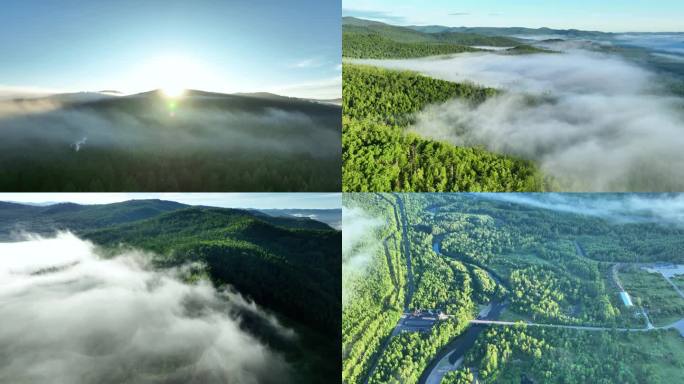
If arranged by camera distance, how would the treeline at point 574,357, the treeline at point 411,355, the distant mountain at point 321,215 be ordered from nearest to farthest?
the treeline at point 574,357 < the treeline at point 411,355 < the distant mountain at point 321,215

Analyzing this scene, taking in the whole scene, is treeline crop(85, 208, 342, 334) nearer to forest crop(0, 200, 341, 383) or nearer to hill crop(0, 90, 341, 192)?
forest crop(0, 200, 341, 383)

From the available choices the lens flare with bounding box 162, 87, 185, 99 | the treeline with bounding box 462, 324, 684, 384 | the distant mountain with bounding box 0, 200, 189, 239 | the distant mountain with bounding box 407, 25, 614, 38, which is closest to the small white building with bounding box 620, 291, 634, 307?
the treeline with bounding box 462, 324, 684, 384

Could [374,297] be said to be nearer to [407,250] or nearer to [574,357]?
[407,250]

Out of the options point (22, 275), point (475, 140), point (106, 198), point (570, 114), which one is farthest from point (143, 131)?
point (570, 114)

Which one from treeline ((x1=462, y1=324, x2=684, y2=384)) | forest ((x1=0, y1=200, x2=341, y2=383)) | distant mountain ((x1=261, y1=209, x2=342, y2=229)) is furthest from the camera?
distant mountain ((x1=261, y1=209, x2=342, y2=229))

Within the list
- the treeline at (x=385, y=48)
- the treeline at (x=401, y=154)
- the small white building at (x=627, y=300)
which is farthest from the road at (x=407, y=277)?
the small white building at (x=627, y=300)

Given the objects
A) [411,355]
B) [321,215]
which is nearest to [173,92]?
[321,215]

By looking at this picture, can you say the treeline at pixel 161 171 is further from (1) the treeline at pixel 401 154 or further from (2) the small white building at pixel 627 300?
(2) the small white building at pixel 627 300
